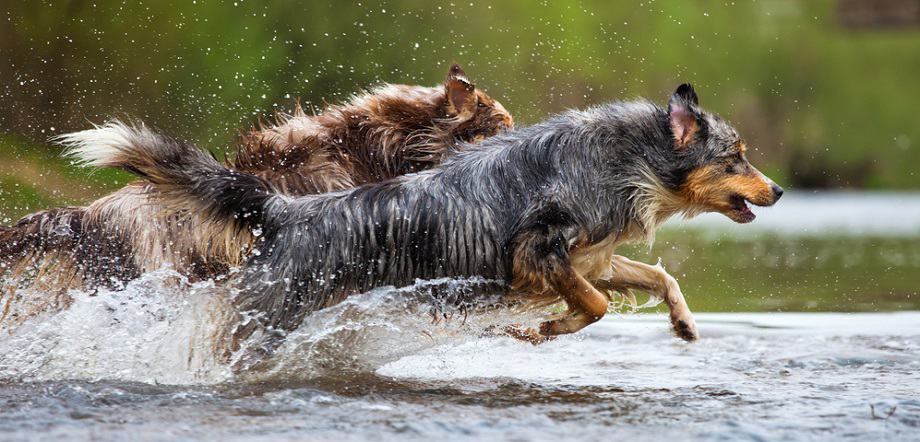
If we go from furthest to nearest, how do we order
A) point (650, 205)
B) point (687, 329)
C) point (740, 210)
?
point (687, 329) → point (740, 210) → point (650, 205)

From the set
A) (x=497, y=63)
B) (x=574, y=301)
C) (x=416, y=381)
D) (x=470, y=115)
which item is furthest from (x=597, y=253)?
(x=497, y=63)

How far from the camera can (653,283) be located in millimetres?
6480

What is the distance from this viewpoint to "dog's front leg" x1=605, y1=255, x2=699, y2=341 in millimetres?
6363

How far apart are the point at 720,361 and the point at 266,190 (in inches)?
109

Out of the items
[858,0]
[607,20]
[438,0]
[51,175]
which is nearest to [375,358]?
[51,175]

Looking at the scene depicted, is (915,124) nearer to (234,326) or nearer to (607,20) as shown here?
(607,20)

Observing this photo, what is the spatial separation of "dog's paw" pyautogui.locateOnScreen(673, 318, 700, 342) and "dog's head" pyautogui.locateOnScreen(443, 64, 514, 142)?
1.52 meters

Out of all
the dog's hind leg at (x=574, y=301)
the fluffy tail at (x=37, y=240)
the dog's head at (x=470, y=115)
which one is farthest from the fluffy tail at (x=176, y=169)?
the dog's head at (x=470, y=115)

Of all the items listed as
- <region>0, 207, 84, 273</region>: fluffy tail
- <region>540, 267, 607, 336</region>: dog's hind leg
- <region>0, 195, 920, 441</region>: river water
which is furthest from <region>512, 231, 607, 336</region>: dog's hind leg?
<region>0, 207, 84, 273</region>: fluffy tail

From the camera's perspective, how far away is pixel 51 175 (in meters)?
11.4

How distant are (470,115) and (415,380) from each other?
1759 mm

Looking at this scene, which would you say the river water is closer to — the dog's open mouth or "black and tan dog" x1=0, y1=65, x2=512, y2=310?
"black and tan dog" x1=0, y1=65, x2=512, y2=310

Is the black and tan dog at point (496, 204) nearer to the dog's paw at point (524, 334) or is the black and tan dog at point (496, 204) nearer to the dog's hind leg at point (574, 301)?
the dog's hind leg at point (574, 301)

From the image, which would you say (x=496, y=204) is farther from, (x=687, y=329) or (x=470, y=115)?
(x=687, y=329)
